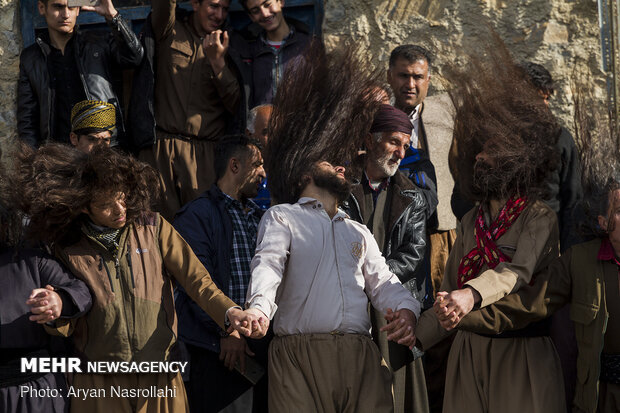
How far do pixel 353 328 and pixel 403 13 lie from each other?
3.16 meters

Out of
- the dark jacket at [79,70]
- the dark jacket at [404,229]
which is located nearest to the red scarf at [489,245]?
the dark jacket at [404,229]

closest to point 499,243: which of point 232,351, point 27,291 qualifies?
point 232,351

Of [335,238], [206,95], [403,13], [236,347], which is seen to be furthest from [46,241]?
[403,13]

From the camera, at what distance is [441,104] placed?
6.21 meters

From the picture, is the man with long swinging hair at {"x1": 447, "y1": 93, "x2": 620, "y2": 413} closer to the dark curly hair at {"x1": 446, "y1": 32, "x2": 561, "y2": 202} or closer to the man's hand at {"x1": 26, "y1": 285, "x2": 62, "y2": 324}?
the dark curly hair at {"x1": 446, "y1": 32, "x2": 561, "y2": 202}

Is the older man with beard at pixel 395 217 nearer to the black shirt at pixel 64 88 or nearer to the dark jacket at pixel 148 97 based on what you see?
the dark jacket at pixel 148 97

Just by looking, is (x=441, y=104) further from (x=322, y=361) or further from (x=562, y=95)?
(x=322, y=361)

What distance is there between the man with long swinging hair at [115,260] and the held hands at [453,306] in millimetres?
968

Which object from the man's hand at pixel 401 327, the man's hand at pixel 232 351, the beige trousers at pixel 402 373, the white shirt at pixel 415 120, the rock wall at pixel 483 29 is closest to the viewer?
the man's hand at pixel 401 327

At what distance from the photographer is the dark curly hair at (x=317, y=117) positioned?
4.78m

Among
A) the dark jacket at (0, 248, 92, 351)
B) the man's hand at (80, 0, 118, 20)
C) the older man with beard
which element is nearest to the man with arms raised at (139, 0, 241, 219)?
the man's hand at (80, 0, 118, 20)

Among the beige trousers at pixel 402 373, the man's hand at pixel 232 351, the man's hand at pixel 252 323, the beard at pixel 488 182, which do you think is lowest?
the beige trousers at pixel 402 373

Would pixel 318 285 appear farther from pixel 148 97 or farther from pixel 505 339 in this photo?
pixel 148 97

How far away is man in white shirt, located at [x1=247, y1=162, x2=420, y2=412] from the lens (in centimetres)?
433
